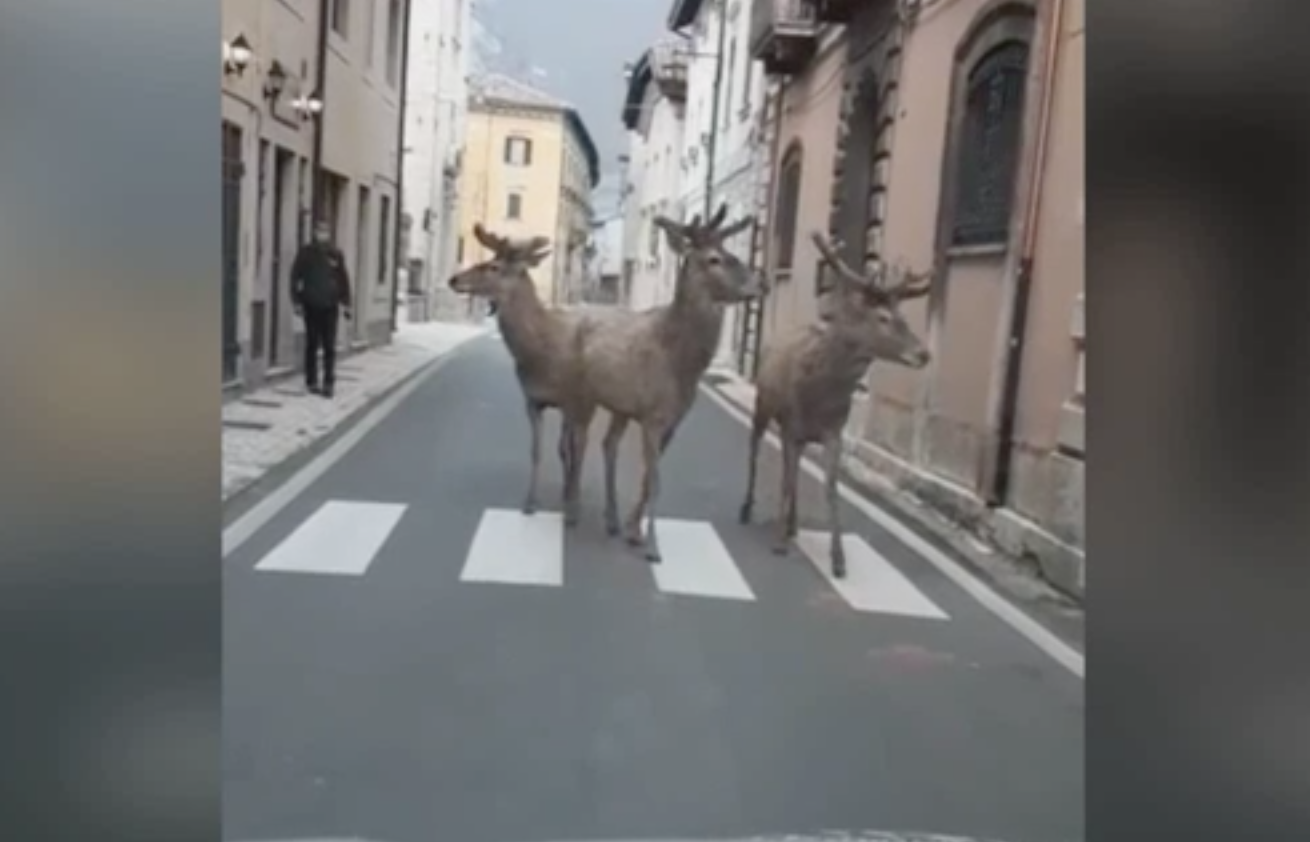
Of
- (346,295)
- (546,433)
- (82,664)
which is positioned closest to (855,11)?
(546,433)

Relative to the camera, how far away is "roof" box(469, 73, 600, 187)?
1.47 m

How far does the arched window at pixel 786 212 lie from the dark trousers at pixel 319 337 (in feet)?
1.97

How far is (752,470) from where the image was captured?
5.93 ft

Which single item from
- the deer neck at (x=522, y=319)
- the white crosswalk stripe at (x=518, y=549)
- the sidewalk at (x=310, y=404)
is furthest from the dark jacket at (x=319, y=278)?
the white crosswalk stripe at (x=518, y=549)

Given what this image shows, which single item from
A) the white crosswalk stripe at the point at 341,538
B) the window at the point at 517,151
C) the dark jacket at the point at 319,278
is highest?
→ the window at the point at 517,151

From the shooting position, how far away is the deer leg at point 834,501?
167cm

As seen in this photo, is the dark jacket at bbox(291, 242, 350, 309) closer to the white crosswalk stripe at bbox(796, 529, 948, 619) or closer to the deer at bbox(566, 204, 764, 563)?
the deer at bbox(566, 204, 764, 563)

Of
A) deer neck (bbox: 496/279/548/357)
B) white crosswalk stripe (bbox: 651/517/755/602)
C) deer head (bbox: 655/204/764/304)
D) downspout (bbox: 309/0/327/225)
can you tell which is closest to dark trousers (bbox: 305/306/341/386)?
downspout (bbox: 309/0/327/225)

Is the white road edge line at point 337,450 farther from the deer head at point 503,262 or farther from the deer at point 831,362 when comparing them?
the deer at point 831,362

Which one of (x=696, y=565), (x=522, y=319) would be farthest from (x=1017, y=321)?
(x=522, y=319)

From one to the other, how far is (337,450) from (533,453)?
275 millimetres

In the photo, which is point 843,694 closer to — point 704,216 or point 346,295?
point 704,216

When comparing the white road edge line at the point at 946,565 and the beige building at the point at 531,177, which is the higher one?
the beige building at the point at 531,177

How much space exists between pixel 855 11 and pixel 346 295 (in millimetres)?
1041
